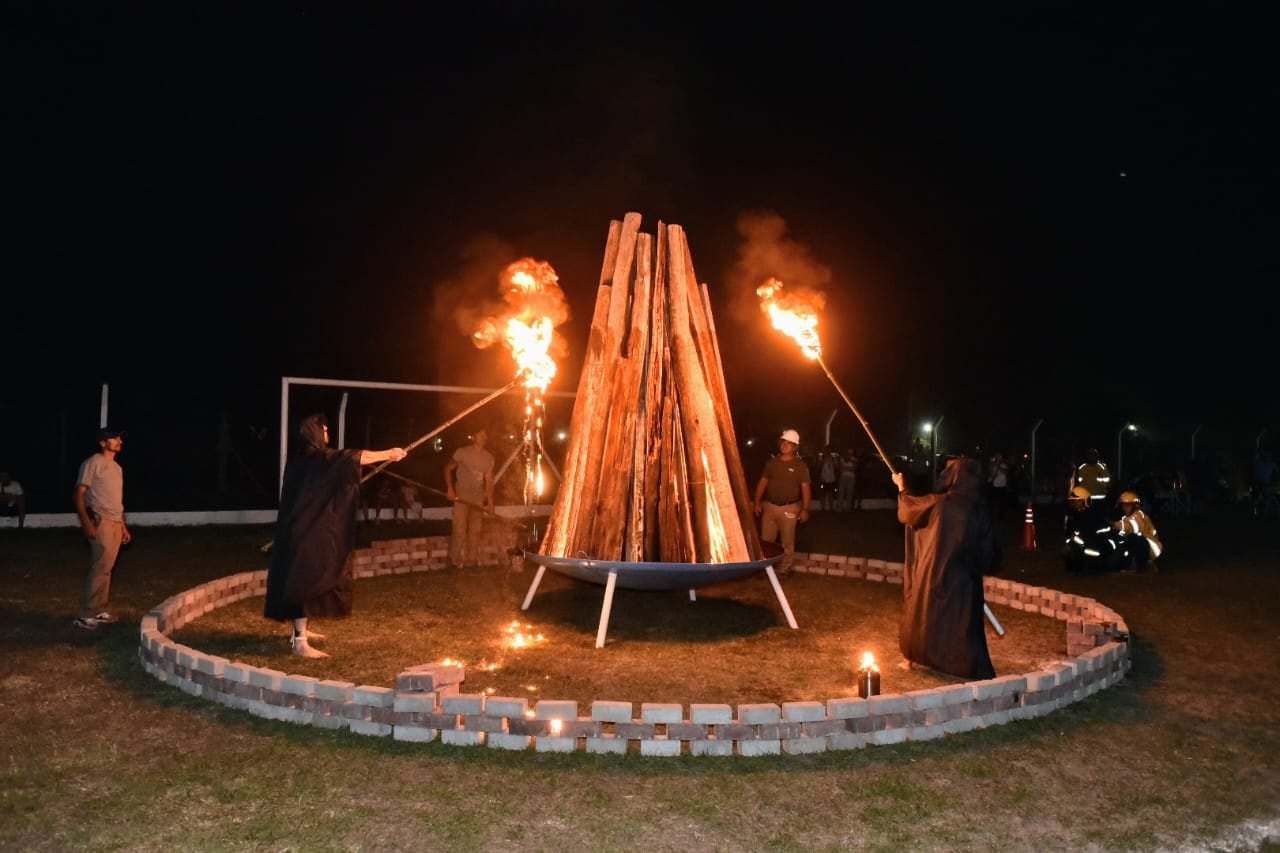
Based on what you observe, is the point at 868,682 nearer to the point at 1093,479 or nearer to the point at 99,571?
the point at 99,571

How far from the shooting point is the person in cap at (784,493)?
40.5 ft

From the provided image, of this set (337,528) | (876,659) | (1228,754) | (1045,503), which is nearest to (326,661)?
(337,528)

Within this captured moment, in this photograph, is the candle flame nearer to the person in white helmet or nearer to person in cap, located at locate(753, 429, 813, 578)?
person in cap, located at locate(753, 429, 813, 578)

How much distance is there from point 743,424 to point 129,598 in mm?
26032

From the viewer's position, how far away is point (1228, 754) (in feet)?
19.6

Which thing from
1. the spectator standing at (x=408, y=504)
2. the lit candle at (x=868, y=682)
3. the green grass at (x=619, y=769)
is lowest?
the green grass at (x=619, y=769)

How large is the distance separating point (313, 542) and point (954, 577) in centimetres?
532

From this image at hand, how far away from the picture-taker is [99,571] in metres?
9.15

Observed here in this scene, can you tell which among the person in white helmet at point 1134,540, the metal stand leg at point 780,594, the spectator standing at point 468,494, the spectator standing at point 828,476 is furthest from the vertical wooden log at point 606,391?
the spectator standing at point 828,476

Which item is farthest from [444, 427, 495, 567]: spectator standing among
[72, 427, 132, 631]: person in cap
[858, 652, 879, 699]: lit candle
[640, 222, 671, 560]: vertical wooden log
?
[858, 652, 879, 699]: lit candle

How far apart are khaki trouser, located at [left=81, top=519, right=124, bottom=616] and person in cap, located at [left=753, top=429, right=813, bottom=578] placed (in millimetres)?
7304

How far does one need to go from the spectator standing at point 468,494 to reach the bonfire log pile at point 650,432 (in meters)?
3.73

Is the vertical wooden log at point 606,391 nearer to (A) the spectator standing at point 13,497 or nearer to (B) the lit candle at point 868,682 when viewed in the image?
(B) the lit candle at point 868,682

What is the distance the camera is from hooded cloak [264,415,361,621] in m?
8.02
